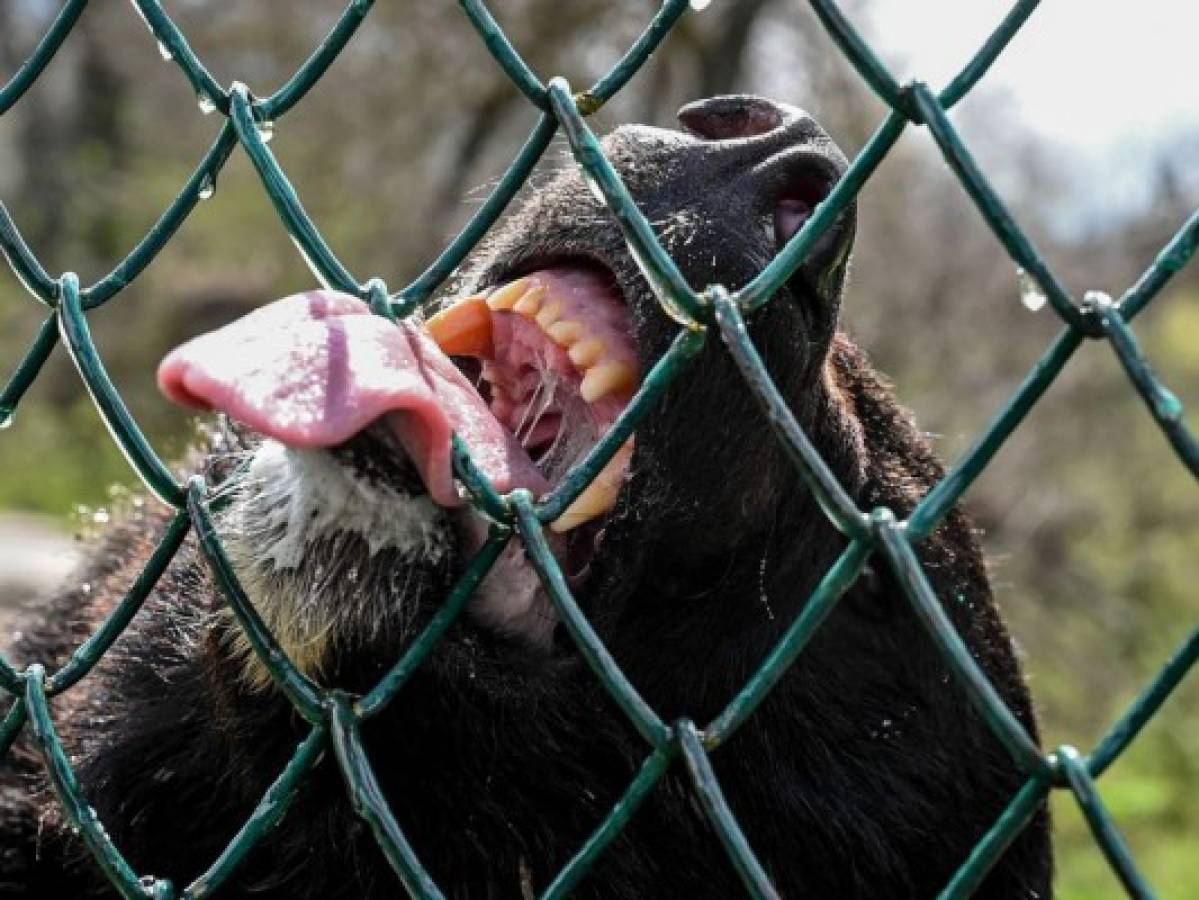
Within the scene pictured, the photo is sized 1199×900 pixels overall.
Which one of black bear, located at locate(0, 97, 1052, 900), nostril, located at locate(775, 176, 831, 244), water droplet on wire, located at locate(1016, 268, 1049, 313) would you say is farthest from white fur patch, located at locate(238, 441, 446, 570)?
water droplet on wire, located at locate(1016, 268, 1049, 313)

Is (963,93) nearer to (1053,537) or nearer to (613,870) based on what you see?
(613,870)

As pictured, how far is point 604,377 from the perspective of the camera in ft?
7.56

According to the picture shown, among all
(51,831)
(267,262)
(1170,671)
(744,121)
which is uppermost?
(267,262)

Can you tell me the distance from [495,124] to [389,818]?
12.3 metres

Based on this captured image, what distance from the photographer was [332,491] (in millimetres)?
2115

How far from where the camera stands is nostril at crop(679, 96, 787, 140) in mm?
2365

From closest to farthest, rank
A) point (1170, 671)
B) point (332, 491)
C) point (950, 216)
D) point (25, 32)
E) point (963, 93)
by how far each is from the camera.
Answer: point (1170, 671) → point (963, 93) → point (332, 491) → point (950, 216) → point (25, 32)

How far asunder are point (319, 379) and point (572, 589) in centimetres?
67

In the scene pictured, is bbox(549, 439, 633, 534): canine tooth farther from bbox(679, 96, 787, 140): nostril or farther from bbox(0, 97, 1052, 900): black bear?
bbox(679, 96, 787, 140): nostril

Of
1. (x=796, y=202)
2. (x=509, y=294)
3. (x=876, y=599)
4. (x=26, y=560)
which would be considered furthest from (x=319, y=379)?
(x=26, y=560)

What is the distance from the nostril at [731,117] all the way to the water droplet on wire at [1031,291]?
80 centimetres

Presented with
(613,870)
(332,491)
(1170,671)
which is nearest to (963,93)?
(1170,671)

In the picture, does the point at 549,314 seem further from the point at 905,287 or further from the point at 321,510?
the point at 905,287

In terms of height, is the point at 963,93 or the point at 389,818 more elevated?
the point at 963,93
